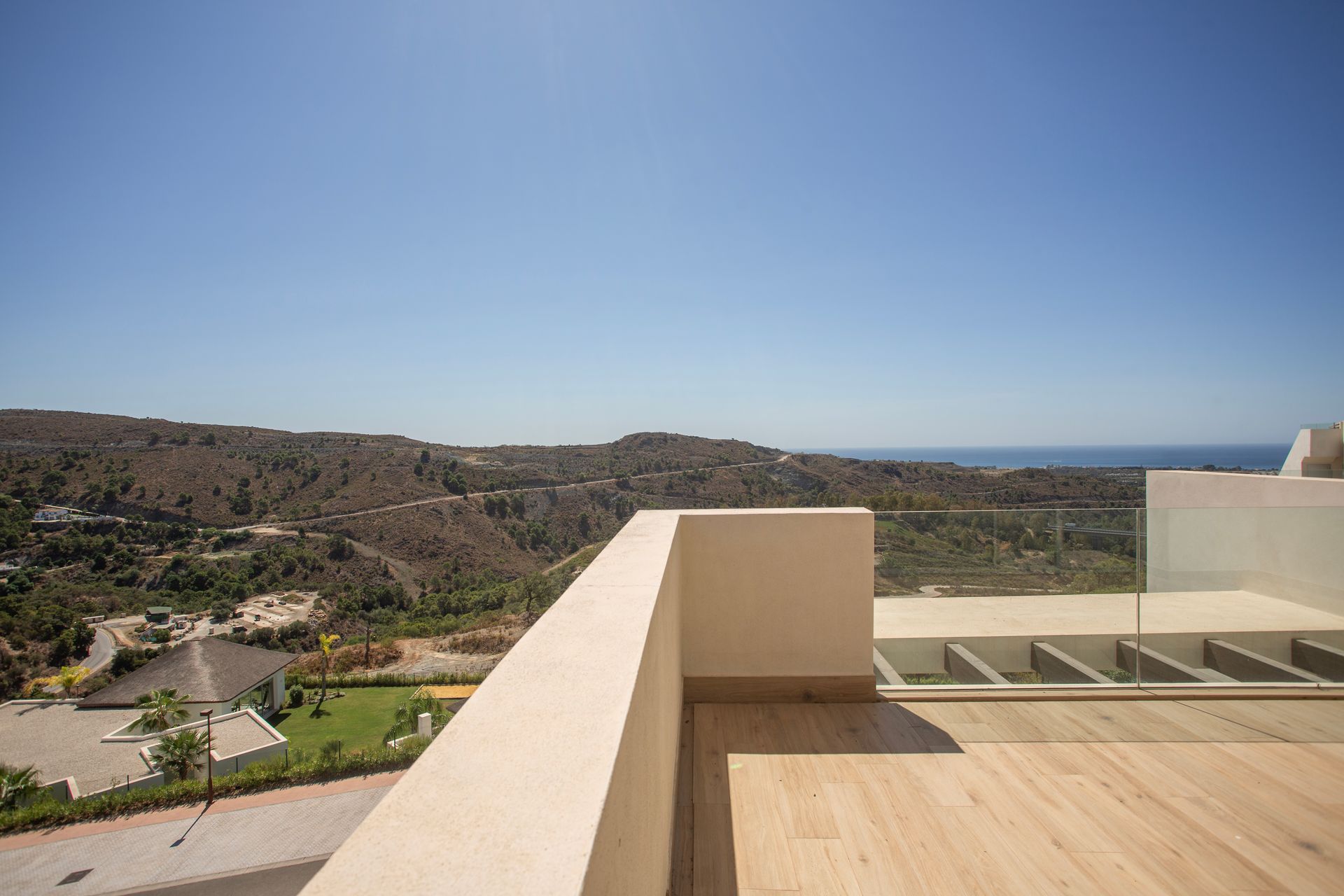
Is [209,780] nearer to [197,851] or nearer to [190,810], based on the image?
[190,810]

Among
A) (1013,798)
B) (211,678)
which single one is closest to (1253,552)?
(1013,798)

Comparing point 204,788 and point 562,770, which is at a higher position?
point 562,770

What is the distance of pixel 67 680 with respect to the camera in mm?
23438

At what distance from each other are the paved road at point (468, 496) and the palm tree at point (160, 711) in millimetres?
16565

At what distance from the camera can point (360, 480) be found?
39.1 m

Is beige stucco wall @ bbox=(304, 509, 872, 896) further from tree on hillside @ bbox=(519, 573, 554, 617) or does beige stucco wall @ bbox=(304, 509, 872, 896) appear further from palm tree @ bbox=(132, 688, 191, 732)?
tree on hillside @ bbox=(519, 573, 554, 617)

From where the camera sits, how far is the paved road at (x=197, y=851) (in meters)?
14.9

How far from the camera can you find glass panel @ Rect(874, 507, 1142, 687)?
10.2ft

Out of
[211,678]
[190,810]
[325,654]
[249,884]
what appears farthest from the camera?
[325,654]

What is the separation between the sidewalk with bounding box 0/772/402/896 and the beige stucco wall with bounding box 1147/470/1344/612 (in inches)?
719

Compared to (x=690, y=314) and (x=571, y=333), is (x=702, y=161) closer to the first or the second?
(x=690, y=314)

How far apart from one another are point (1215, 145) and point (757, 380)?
3938 centimetres

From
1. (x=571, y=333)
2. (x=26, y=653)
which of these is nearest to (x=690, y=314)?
(x=571, y=333)

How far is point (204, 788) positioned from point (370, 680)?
25.3 ft
